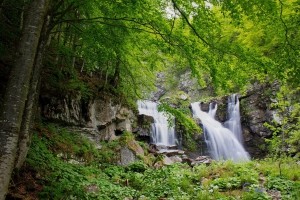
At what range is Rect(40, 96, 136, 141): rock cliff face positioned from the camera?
9.21 m

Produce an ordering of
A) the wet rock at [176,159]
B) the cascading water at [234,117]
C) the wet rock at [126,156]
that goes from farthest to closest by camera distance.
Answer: the cascading water at [234,117] → the wet rock at [176,159] → the wet rock at [126,156]

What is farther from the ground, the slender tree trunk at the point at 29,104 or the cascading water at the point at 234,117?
the cascading water at the point at 234,117

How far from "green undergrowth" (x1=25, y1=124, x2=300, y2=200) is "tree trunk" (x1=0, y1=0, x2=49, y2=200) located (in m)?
1.63

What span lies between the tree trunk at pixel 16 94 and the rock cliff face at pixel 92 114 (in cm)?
517

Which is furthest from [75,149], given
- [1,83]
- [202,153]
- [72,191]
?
[202,153]

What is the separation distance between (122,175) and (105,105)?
11.8 ft

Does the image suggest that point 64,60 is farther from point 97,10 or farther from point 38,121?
point 97,10

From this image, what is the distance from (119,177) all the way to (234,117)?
52.7 feet

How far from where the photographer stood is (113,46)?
6.27 m

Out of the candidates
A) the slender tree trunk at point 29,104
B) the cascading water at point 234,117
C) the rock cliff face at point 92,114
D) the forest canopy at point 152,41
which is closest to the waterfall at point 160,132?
the rock cliff face at point 92,114

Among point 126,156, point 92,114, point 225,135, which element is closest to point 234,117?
point 225,135

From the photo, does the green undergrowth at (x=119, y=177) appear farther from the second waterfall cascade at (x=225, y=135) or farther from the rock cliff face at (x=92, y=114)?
the second waterfall cascade at (x=225, y=135)

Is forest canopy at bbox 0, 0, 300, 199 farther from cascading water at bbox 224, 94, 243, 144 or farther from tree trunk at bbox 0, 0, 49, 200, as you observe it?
cascading water at bbox 224, 94, 243, 144

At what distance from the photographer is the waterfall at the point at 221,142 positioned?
808 inches
